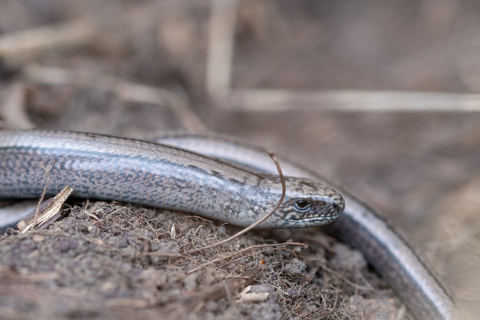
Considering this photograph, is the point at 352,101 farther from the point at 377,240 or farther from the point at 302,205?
the point at 302,205

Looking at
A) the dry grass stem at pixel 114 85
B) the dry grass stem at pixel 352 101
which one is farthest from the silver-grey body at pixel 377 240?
the dry grass stem at pixel 352 101

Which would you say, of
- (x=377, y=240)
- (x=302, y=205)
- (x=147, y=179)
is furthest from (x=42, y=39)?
(x=377, y=240)

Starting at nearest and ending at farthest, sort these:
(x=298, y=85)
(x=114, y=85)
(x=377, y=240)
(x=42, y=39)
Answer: (x=377, y=240) < (x=114, y=85) < (x=42, y=39) < (x=298, y=85)

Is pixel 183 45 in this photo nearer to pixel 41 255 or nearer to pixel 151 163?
pixel 151 163

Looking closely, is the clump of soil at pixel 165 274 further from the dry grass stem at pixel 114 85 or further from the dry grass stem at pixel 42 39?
the dry grass stem at pixel 42 39

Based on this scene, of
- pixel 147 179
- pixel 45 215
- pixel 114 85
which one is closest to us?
pixel 45 215

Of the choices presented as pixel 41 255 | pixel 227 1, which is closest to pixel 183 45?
pixel 227 1
